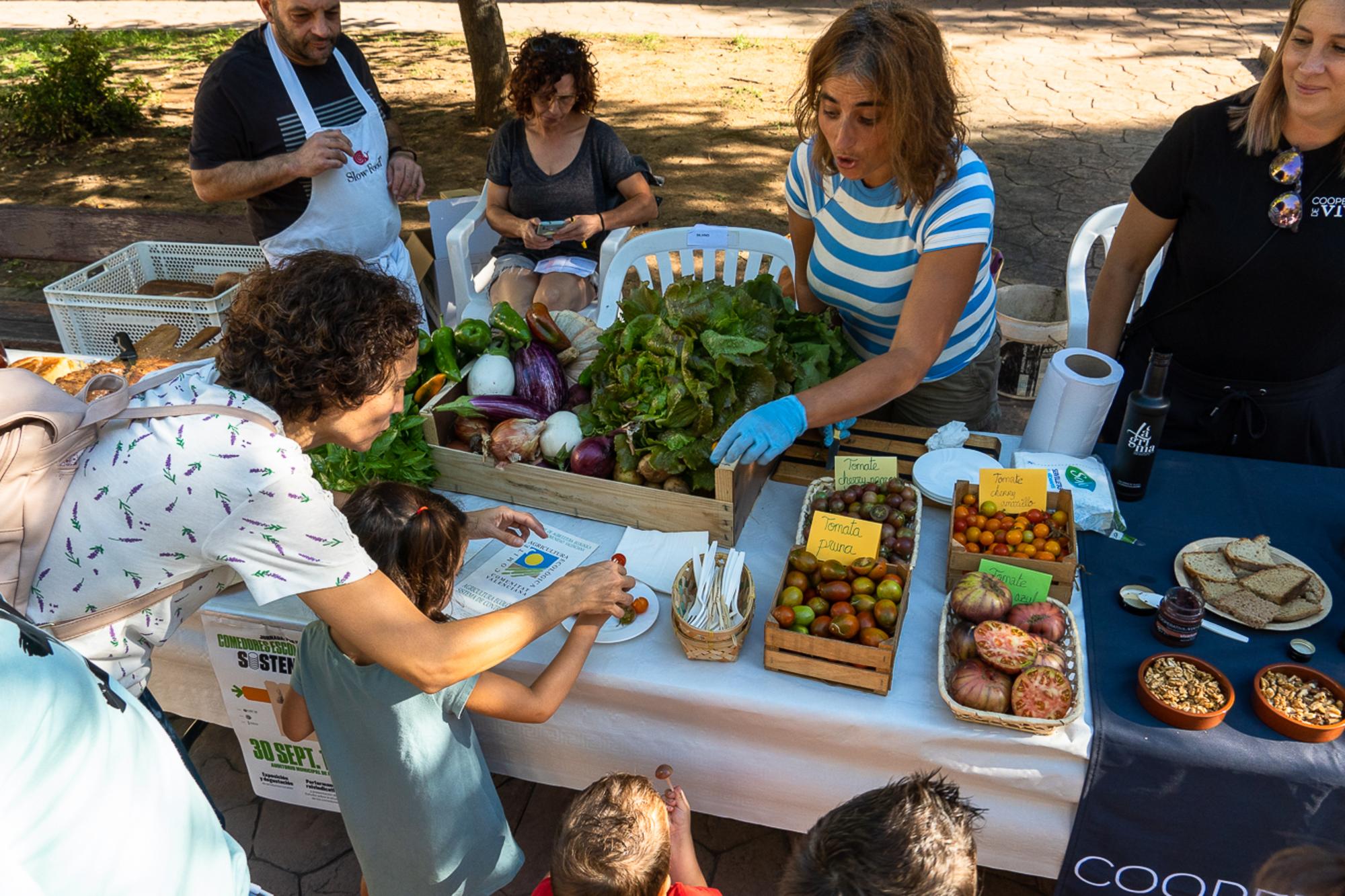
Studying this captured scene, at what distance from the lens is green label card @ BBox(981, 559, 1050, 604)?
6.73ft

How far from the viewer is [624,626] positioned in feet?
7.02

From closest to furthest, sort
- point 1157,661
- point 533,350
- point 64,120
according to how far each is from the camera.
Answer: point 1157,661 < point 533,350 < point 64,120

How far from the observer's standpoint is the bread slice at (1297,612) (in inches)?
79.4

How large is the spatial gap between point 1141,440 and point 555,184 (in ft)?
9.10

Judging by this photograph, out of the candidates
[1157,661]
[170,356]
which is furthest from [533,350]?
[1157,661]

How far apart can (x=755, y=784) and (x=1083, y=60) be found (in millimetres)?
9453

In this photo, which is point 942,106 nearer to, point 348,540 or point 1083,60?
point 348,540

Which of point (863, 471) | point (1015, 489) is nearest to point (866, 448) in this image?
point (863, 471)

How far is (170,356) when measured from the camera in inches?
134

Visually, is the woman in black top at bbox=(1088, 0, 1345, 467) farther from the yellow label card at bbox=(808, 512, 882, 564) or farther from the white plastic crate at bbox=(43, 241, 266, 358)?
the white plastic crate at bbox=(43, 241, 266, 358)

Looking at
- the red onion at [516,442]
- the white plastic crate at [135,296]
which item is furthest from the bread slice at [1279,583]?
the white plastic crate at [135,296]

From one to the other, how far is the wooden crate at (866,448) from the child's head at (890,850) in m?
1.21

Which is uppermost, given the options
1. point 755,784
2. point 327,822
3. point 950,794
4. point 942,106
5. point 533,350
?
point 942,106

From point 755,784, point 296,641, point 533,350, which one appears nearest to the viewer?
point 755,784
